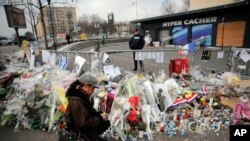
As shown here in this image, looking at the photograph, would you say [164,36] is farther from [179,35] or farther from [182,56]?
[182,56]

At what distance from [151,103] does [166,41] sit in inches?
777

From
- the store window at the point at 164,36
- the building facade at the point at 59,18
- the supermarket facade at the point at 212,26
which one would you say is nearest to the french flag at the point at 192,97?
the supermarket facade at the point at 212,26

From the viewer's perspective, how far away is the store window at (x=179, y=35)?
67.5 feet

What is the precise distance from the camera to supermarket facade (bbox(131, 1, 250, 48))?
47.5ft

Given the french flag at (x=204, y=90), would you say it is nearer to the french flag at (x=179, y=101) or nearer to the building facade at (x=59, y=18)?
the french flag at (x=179, y=101)

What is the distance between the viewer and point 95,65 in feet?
17.9

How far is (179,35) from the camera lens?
21469 mm

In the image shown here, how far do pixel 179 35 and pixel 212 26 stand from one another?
461cm

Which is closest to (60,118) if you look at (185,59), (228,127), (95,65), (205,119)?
(95,65)

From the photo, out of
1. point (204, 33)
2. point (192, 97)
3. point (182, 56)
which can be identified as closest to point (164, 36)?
point (204, 33)

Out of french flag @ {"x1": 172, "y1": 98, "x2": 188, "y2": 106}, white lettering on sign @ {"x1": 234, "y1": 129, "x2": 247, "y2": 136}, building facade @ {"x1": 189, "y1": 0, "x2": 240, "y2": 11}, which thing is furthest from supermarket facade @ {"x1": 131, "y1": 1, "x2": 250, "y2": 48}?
white lettering on sign @ {"x1": 234, "y1": 129, "x2": 247, "y2": 136}

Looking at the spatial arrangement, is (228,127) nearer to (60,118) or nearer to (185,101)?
(185,101)

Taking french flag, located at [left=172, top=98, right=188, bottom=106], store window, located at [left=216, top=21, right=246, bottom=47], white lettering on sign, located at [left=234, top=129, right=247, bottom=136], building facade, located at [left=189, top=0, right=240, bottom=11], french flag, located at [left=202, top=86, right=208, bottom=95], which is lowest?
white lettering on sign, located at [left=234, top=129, right=247, bottom=136]

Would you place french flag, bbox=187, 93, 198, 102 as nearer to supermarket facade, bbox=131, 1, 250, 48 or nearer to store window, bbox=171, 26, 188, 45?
supermarket facade, bbox=131, 1, 250, 48
